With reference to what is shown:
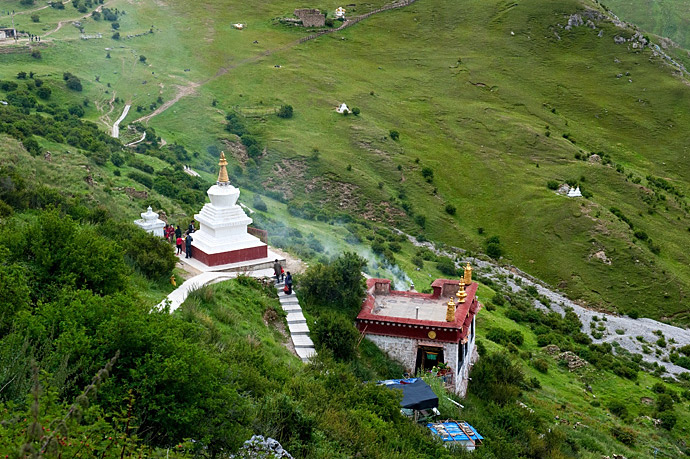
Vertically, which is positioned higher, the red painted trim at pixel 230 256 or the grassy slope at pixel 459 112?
the red painted trim at pixel 230 256

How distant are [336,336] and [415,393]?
2.86m

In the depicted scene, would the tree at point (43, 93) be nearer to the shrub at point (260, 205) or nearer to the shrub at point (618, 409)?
the shrub at point (260, 205)

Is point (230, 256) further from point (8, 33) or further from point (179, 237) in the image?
point (8, 33)

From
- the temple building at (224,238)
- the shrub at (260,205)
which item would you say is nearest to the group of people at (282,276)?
the temple building at (224,238)

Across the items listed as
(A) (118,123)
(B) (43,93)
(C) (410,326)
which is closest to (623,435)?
(C) (410,326)

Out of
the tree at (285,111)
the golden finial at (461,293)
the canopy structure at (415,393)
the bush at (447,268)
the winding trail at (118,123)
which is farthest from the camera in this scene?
the tree at (285,111)

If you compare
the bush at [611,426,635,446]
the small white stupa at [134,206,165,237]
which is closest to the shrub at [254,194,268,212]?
the small white stupa at [134,206,165,237]

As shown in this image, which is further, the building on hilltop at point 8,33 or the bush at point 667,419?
the building on hilltop at point 8,33

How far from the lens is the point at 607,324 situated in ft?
158

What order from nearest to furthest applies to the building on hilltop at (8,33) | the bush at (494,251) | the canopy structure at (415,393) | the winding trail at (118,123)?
the canopy structure at (415,393), the bush at (494,251), the winding trail at (118,123), the building on hilltop at (8,33)

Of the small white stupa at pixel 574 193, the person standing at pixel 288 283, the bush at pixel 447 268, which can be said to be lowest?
the small white stupa at pixel 574 193

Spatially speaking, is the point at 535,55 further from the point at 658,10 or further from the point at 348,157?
the point at 658,10

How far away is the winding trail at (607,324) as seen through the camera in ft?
146

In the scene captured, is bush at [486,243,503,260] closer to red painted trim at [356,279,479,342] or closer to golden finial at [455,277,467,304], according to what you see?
golden finial at [455,277,467,304]
